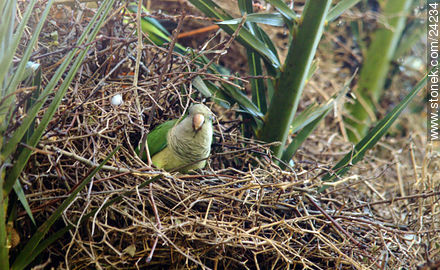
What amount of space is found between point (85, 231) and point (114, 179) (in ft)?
0.63

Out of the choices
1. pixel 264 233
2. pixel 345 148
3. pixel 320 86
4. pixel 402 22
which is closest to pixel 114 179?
pixel 264 233

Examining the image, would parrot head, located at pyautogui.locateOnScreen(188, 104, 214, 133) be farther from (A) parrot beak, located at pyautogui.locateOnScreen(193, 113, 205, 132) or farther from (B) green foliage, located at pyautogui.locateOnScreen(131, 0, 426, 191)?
(B) green foliage, located at pyautogui.locateOnScreen(131, 0, 426, 191)

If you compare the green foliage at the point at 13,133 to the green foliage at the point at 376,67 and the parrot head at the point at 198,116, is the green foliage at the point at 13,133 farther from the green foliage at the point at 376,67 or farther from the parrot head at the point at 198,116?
the green foliage at the point at 376,67

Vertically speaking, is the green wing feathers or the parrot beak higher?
the parrot beak

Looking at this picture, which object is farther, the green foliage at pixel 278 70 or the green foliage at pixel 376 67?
the green foliage at pixel 376 67

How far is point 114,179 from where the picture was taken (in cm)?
140

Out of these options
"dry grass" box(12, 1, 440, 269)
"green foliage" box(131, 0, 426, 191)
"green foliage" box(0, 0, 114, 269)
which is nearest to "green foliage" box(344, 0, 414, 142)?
"green foliage" box(131, 0, 426, 191)

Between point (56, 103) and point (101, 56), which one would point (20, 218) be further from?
point (101, 56)

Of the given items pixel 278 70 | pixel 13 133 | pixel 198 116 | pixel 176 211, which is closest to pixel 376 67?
pixel 278 70

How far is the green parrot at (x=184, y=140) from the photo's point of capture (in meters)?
1.62

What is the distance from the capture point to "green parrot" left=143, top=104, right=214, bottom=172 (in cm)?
162

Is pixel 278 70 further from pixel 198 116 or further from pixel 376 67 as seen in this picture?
pixel 376 67

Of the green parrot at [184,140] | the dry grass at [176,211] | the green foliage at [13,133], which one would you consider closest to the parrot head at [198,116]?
the green parrot at [184,140]

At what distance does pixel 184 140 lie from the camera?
1.65m
